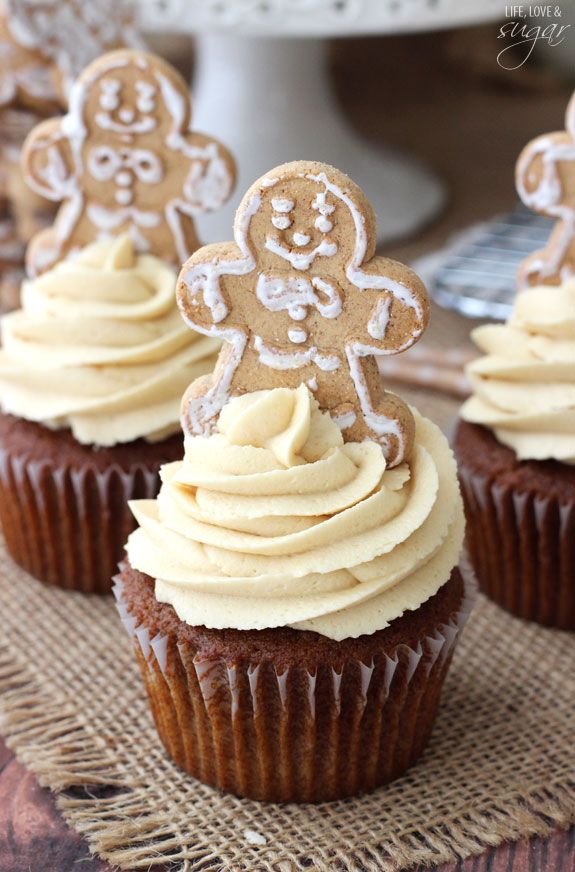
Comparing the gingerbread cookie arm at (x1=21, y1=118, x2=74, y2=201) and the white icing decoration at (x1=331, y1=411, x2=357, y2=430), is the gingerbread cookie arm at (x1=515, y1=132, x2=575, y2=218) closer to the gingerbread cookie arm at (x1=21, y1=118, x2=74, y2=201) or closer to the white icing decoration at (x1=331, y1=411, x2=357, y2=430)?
the white icing decoration at (x1=331, y1=411, x2=357, y2=430)

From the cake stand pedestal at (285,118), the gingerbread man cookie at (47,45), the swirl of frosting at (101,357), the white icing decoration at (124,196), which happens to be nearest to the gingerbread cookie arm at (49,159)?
the white icing decoration at (124,196)

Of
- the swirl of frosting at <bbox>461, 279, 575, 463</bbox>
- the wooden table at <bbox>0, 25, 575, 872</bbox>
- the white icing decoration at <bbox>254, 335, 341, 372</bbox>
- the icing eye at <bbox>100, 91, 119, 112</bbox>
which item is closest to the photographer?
the white icing decoration at <bbox>254, 335, 341, 372</bbox>

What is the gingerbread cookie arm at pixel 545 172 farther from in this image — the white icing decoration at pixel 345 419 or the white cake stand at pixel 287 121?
the white cake stand at pixel 287 121

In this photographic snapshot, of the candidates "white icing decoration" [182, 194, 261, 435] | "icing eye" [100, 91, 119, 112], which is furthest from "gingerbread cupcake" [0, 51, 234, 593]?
"white icing decoration" [182, 194, 261, 435]

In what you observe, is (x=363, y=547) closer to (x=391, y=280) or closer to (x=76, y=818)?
(x=391, y=280)

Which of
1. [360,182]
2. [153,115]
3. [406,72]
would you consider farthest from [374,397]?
[406,72]
